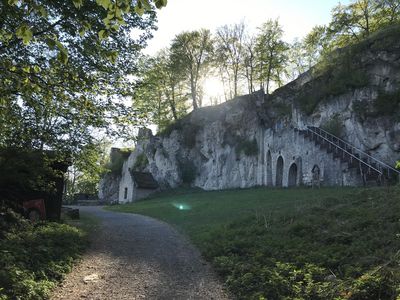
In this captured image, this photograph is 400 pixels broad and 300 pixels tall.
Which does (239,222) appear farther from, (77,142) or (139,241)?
(77,142)

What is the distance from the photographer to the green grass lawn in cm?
637

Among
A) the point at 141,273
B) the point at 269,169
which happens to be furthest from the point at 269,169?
the point at 141,273

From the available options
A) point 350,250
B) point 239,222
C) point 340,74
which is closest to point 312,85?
point 340,74

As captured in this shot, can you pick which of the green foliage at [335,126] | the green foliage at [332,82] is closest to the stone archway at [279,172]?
the green foliage at [332,82]

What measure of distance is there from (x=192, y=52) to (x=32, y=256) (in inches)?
1750

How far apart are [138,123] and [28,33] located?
27.3ft

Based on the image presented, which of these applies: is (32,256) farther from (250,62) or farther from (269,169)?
(250,62)

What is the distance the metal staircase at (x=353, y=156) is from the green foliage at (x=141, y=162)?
26.3 meters

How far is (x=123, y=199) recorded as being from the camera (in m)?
45.9

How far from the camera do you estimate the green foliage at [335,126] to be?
86.1 ft

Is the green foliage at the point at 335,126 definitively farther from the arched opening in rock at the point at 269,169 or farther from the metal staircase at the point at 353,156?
the arched opening in rock at the point at 269,169

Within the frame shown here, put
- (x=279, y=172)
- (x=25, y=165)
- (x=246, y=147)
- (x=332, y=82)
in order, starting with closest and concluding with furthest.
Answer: (x=25, y=165) → (x=332, y=82) → (x=279, y=172) → (x=246, y=147)

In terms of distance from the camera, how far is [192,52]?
49969 millimetres

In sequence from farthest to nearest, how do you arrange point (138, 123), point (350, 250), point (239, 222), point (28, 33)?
point (239, 222)
point (138, 123)
point (350, 250)
point (28, 33)
